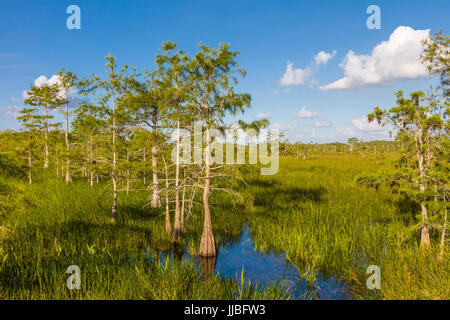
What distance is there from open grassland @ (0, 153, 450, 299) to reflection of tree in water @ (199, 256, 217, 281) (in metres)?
0.94

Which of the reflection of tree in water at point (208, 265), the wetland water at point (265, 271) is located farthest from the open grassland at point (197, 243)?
the reflection of tree in water at point (208, 265)

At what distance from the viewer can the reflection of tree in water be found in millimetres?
9758

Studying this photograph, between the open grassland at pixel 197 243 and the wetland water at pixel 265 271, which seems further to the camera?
the wetland water at pixel 265 271

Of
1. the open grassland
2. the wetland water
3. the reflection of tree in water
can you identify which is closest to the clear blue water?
the wetland water

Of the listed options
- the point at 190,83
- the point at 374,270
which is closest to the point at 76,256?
the point at 190,83

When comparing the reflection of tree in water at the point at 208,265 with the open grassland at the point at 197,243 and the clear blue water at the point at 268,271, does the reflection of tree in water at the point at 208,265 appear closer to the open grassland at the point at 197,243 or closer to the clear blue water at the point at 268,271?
the clear blue water at the point at 268,271

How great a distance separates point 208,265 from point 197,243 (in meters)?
1.96

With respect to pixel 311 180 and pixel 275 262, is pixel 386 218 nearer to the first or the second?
pixel 275 262

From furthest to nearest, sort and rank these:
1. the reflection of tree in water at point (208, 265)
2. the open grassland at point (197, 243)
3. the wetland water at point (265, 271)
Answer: the reflection of tree in water at point (208, 265) < the wetland water at point (265, 271) < the open grassland at point (197, 243)

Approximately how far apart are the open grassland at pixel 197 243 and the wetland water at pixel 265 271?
1.28 ft

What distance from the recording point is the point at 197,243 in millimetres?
12180

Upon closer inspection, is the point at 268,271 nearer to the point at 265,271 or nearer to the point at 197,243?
the point at 265,271

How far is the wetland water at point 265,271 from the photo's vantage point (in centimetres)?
834

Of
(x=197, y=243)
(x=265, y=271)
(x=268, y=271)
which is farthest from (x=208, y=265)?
(x=268, y=271)
